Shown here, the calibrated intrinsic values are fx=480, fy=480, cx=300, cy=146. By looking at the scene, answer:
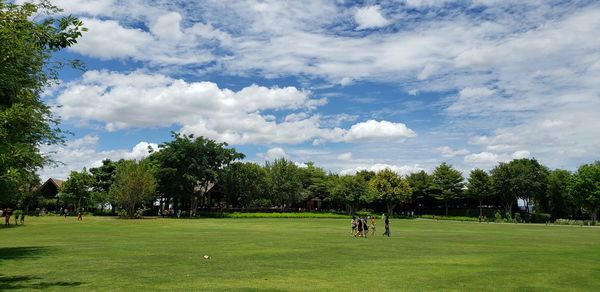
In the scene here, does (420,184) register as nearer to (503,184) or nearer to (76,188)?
(503,184)

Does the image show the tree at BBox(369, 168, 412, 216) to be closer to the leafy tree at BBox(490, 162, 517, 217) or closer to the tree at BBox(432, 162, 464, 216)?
the tree at BBox(432, 162, 464, 216)

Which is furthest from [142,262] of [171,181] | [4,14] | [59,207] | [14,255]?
[59,207]

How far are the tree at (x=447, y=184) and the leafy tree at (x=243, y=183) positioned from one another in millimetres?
35901

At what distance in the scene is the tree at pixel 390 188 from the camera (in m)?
94.5

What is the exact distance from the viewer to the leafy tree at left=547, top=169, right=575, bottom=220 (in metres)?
89.8

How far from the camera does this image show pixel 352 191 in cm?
9888

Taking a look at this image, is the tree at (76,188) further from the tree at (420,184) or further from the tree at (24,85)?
the tree at (420,184)

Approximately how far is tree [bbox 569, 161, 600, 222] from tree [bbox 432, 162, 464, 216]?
22.3m

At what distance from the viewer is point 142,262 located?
19578mm

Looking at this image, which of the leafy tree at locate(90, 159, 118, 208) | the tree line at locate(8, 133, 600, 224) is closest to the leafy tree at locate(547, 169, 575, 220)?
the tree line at locate(8, 133, 600, 224)

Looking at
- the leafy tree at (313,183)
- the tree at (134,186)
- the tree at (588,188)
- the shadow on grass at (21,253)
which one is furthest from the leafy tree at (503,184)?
the shadow on grass at (21,253)

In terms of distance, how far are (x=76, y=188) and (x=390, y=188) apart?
57.7m

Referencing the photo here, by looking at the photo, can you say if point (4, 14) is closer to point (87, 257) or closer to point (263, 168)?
point (87, 257)

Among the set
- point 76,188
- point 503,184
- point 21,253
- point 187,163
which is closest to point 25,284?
point 21,253
